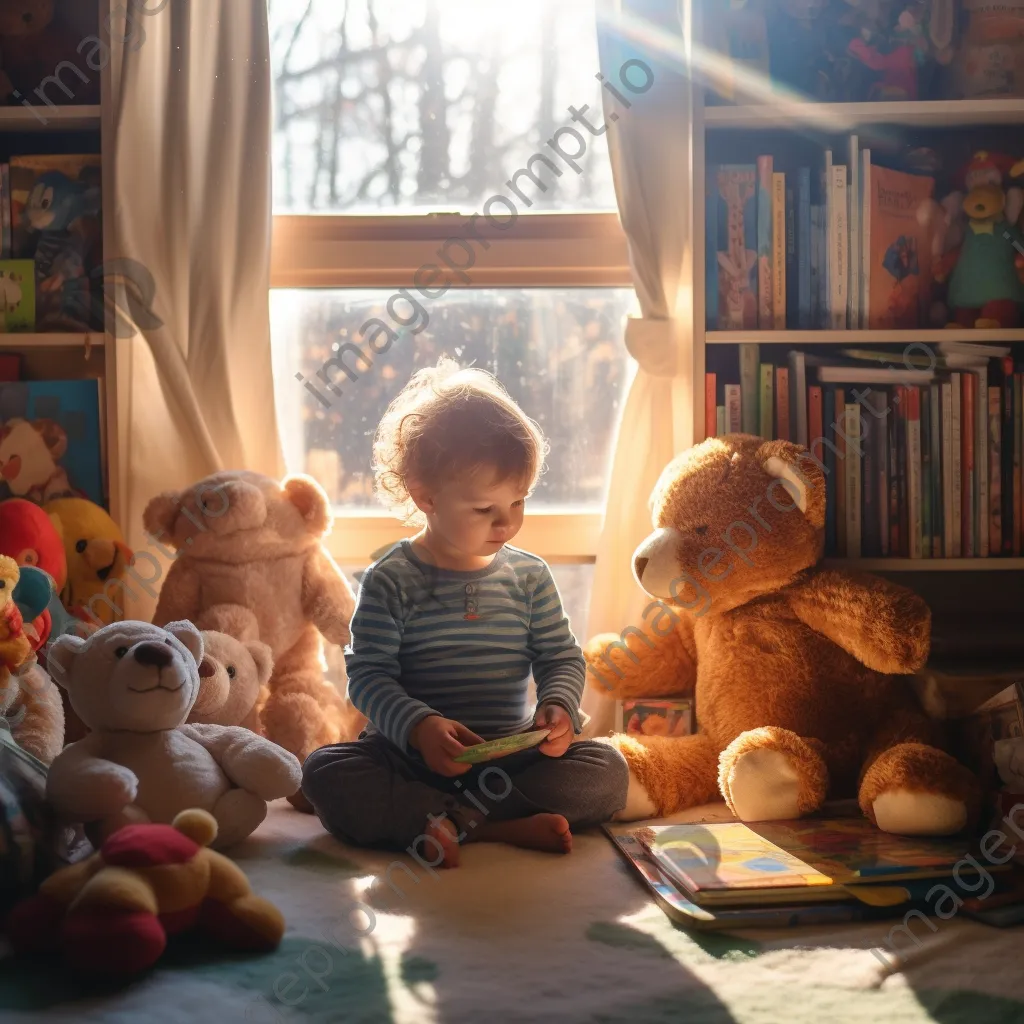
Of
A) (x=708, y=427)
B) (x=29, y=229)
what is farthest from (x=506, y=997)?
(x=29, y=229)

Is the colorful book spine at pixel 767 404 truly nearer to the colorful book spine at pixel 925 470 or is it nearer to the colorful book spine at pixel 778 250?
the colorful book spine at pixel 778 250

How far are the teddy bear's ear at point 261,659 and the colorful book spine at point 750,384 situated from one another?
30.6 inches

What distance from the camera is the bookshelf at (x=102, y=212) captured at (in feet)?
5.70

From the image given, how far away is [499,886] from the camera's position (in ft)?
3.92

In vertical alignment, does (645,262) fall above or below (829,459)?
above

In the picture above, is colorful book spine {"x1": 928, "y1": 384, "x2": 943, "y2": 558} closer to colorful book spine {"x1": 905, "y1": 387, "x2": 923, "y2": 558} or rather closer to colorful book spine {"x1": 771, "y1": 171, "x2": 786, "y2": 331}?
colorful book spine {"x1": 905, "y1": 387, "x2": 923, "y2": 558}

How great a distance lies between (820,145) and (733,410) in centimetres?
47

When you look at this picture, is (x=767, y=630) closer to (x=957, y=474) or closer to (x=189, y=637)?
(x=957, y=474)

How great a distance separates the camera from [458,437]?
1.40 m

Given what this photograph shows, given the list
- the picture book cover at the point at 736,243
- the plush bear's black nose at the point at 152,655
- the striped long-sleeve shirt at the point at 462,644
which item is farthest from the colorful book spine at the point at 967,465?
the plush bear's black nose at the point at 152,655

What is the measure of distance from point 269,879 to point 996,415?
1227 millimetres

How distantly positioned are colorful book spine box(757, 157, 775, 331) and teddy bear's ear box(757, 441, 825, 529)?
0.77ft

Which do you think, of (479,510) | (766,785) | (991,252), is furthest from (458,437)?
(991,252)

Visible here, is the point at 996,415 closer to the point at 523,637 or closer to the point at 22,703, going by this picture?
the point at 523,637
